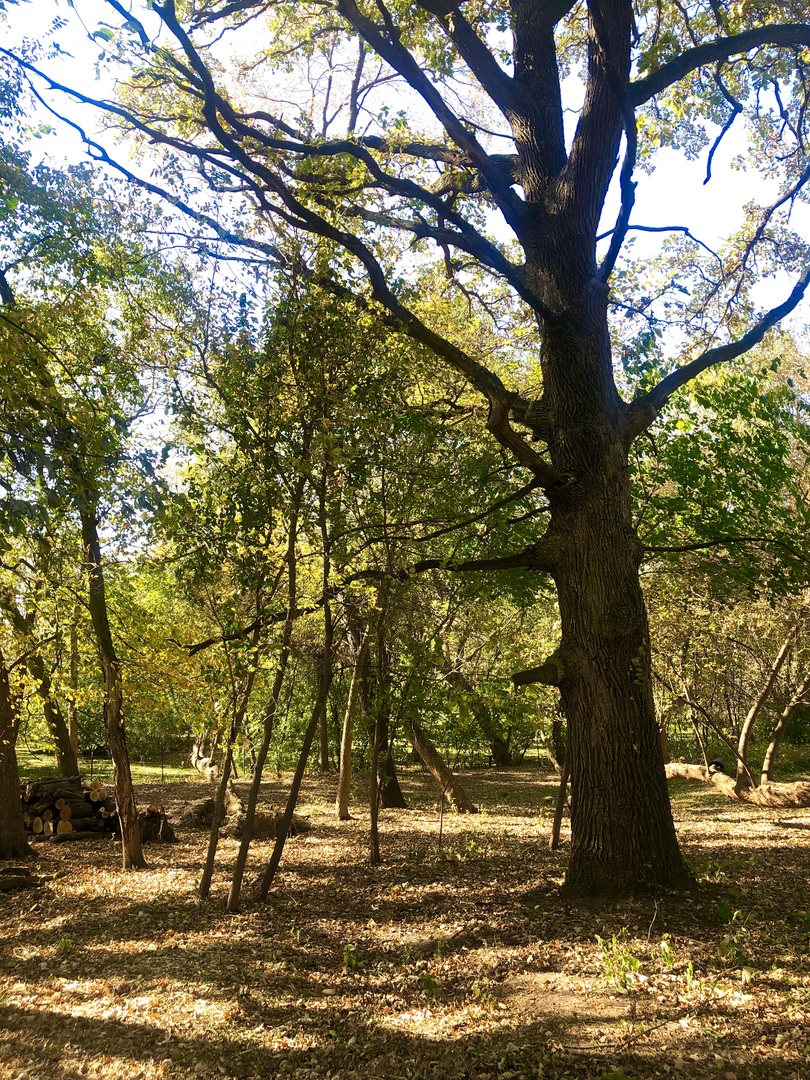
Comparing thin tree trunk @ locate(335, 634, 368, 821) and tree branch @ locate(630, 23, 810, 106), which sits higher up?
tree branch @ locate(630, 23, 810, 106)

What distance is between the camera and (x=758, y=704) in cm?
1305

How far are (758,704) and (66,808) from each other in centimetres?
1188

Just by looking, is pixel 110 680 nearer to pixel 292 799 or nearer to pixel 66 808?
pixel 292 799

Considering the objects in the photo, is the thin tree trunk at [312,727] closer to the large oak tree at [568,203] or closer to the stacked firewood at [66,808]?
the large oak tree at [568,203]

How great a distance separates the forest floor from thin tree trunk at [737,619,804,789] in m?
5.05

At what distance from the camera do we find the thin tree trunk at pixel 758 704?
1260 centimetres

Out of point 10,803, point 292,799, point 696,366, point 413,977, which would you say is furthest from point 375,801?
point 696,366

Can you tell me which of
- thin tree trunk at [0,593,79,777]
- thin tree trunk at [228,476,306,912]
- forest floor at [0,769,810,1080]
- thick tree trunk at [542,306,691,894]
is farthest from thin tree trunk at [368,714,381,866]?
thin tree trunk at [0,593,79,777]

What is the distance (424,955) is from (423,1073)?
1777 millimetres

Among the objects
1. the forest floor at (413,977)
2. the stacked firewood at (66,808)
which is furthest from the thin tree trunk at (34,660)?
the forest floor at (413,977)

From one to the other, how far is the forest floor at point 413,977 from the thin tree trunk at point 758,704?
5.05 metres

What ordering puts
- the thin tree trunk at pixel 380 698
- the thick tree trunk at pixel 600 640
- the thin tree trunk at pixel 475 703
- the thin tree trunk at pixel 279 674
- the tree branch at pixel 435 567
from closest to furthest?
the thick tree trunk at pixel 600 640 < the tree branch at pixel 435 567 < the thin tree trunk at pixel 279 674 < the thin tree trunk at pixel 475 703 < the thin tree trunk at pixel 380 698

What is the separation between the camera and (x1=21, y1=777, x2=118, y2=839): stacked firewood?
1192cm

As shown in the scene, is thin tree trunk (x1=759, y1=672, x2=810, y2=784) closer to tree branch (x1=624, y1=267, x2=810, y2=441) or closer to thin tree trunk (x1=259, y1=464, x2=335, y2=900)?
tree branch (x1=624, y1=267, x2=810, y2=441)
